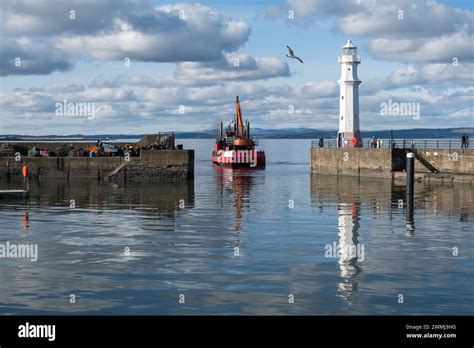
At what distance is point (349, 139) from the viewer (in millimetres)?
62875

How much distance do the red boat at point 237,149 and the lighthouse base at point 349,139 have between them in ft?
68.8

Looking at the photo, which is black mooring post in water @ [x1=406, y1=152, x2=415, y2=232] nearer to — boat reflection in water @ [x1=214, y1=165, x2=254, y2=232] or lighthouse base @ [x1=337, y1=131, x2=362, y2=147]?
boat reflection in water @ [x1=214, y1=165, x2=254, y2=232]

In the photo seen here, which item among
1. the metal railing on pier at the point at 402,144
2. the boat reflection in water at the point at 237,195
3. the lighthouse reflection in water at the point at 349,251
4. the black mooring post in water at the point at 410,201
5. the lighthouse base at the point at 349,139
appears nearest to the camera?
the lighthouse reflection in water at the point at 349,251

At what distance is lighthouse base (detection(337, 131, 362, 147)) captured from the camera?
62.0 m

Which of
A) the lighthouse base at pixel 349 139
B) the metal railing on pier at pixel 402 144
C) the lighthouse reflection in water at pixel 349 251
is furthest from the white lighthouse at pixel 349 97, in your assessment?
the lighthouse reflection in water at pixel 349 251

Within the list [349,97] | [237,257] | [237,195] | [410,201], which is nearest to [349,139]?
[349,97]

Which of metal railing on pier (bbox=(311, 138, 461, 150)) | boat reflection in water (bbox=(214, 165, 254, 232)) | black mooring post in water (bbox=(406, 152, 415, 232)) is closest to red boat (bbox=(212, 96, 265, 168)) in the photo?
metal railing on pier (bbox=(311, 138, 461, 150))

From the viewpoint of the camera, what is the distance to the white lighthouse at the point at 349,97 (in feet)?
205

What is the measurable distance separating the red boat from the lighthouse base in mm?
20975

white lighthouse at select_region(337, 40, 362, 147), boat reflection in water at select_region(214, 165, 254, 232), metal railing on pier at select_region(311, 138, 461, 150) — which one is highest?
white lighthouse at select_region(337, 40, 362, 147)

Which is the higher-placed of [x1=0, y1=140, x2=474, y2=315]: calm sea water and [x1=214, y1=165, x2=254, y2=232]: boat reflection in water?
[x1=214, y1=165, x2=254, y2=232]: boat reflection in water

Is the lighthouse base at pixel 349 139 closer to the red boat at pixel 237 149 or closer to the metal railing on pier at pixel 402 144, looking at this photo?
the metal railing on pier at pixel 402 144
